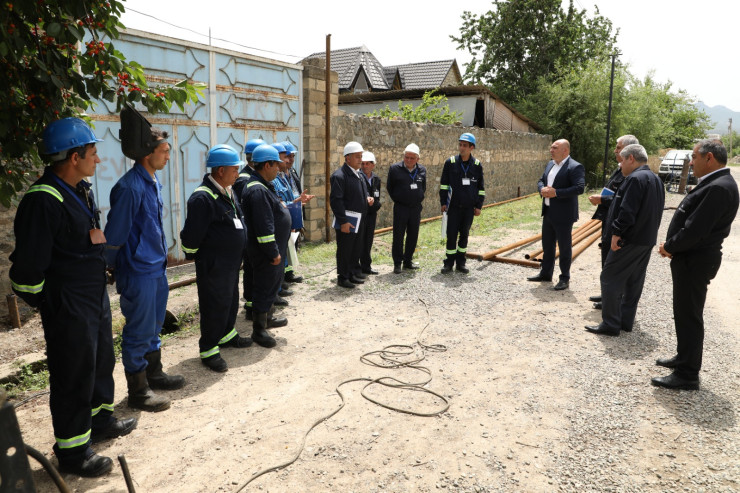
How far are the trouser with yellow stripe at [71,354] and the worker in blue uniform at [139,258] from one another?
20.5 inches

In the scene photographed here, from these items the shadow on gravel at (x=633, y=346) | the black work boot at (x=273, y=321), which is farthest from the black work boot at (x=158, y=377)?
the shadow on gravel at (x=633, y=346)

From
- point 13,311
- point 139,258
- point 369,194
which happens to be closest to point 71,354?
point 139,258

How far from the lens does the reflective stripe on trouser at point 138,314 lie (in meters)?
3.51

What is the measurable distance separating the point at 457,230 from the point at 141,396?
5.31m

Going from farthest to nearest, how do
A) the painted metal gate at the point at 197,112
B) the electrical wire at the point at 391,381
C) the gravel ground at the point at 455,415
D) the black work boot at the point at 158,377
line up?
→ 1. the painted metal gate at the point at 197,112
2. the black work boot at the point at 158,377
3. the electrical wire at the point at 391,381
4. the gravel ground at the point at 455,415

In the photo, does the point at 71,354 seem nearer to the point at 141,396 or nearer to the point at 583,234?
the point at 141,396

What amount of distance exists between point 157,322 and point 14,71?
1.91 meters

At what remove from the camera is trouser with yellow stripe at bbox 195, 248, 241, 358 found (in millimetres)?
4152

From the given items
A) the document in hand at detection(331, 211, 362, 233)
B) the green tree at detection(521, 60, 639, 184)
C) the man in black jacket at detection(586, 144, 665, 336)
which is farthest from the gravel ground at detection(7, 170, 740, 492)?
the green tree at detection(521, 60, 639, 184)

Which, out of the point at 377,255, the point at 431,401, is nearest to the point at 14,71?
the point at 431,401

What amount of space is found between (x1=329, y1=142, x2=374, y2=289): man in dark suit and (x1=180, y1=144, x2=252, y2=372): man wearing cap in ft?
8.36

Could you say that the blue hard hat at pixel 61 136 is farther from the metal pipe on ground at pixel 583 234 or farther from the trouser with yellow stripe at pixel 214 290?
the metal pipe on ground at pixel 583 234

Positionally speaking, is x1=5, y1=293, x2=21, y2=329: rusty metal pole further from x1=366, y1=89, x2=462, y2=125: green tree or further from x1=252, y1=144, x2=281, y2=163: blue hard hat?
x1=366, y1=89, x2=462, y2=125: green tree

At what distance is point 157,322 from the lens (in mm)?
3729
